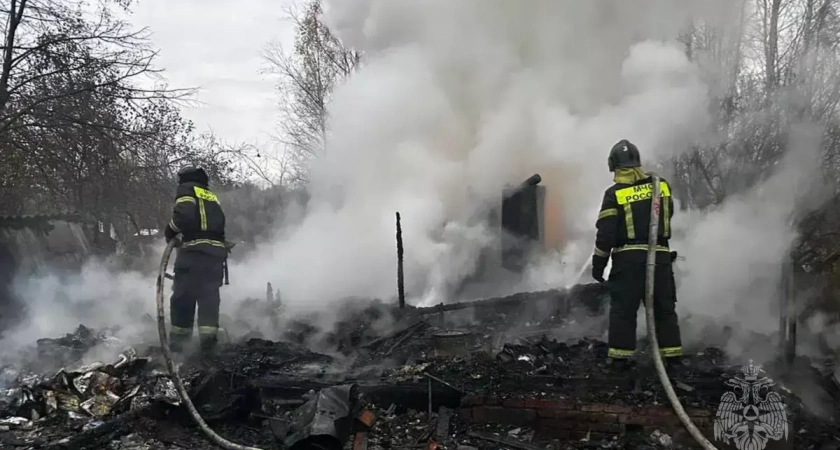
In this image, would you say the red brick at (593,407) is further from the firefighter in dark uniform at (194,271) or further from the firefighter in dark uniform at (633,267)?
the firefighter in dark uniform at (194,271)

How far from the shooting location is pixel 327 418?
151 inches

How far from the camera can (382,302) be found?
7676mm

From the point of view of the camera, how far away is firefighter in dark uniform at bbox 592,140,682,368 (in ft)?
15.0

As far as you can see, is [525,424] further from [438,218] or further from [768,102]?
[768,102]

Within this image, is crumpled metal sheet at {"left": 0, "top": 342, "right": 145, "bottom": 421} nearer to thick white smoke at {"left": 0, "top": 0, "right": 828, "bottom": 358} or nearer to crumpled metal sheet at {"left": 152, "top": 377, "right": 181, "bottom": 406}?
crumpled metal sheet at {"left": 152, "top": 377, "right": 181, "bottom": 406}

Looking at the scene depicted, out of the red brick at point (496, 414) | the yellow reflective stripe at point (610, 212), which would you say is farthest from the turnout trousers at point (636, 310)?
A: the red brick at point (496, 414)

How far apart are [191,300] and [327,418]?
2.68 metres

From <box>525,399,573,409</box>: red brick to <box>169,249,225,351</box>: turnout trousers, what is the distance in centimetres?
327

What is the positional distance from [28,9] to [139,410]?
9359 millimetres

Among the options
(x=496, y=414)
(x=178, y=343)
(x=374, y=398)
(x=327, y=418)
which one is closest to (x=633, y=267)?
(x=496, y=414)

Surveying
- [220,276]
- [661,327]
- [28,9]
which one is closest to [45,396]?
[220,276]

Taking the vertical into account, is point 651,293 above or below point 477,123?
below

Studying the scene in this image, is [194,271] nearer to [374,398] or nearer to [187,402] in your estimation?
[187,402]

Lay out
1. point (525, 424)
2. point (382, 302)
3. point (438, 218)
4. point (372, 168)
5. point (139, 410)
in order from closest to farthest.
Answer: point (525, 424) → point (139, 410) → point (382, 302) → point (438, 218) → point (372, 168)
